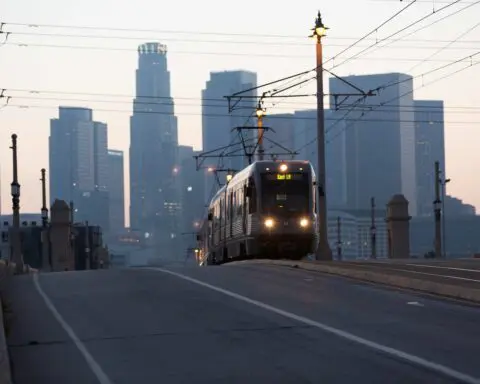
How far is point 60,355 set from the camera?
12.7m

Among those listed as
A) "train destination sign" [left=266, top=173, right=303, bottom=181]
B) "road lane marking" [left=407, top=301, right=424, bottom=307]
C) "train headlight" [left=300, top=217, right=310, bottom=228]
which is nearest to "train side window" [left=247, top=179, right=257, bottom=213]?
"train destination sign" [left=266, top=173, right=303, bottom=181]

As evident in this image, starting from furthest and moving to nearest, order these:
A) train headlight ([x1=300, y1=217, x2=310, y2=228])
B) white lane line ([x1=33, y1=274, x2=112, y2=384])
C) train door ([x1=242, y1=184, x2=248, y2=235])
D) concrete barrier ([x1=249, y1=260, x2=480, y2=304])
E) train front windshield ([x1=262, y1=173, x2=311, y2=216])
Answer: train door ([x1=242, y1=184, x2=248, y2=235]) < train headlight ([x1=300, y1=217, x2=310, y2=228]) < train front windshield ([x1=262, y1=173, x2=311, y2=216]) < concrete barrier ([x1=249, y1=260, x2=480, y2=304]) < white lane line ([x1=33, y1=274, x2=112, y2=384])

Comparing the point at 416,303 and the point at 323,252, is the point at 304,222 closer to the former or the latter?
the point at 323,252

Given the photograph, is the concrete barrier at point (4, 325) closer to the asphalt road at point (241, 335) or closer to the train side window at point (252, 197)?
the asphalt road at point (241, 335)

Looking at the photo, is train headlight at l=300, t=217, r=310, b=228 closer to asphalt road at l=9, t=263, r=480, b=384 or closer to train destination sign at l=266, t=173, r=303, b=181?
train destination sign at l=266, t=173, r=303, b=181

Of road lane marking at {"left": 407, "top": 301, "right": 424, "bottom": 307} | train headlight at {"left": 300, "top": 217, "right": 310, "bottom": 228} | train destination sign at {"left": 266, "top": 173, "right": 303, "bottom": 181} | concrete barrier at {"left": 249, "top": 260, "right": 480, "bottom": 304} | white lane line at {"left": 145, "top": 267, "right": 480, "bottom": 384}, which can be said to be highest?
train destination sign at {"left": 266, "top": 173, "right": 303, "bottom": 181}

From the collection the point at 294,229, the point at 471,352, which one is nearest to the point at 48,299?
the point at 471,352

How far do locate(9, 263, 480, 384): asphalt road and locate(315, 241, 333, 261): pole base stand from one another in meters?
12.5

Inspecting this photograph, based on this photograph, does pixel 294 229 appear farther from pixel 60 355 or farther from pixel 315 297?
pixel 60 355

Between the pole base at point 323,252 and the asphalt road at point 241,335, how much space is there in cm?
1253

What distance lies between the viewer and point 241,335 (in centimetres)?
1373

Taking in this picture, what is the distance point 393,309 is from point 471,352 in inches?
195

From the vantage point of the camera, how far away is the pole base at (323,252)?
3491 cm

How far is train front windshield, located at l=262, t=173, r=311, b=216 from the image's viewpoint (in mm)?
36094
